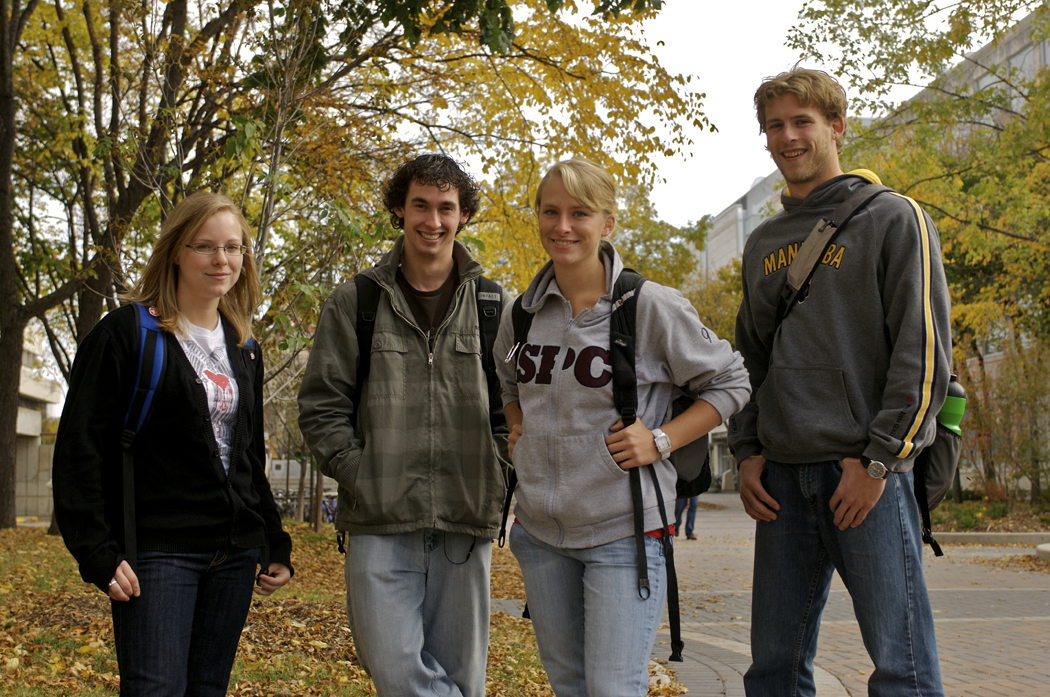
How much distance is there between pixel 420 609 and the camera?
312cm

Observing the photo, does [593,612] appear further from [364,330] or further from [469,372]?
[364,330]

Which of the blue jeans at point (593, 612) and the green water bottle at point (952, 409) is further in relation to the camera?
the green water bottle at point (952, 409)

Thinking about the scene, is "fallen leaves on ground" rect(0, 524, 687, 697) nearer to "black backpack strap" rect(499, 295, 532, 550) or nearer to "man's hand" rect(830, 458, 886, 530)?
"black backpack strap" rect(499, 295, 532, 550)

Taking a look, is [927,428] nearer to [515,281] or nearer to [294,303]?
[294,303]

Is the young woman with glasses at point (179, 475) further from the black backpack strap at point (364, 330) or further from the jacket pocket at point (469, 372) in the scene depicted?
the jacket pocket at point (469, 372)

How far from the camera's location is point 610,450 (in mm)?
2695

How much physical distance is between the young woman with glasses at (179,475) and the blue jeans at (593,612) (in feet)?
2.96

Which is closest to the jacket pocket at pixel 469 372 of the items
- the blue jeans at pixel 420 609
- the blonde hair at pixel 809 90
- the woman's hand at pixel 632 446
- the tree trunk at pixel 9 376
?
the blue jeans at pixel 420 609

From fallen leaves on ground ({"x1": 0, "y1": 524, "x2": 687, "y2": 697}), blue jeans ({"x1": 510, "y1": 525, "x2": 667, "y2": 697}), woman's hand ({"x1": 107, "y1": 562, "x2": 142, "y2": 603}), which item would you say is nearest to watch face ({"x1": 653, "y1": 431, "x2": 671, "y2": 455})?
blue jeans ({"x1": 510, "y1": 525, "x2": 667, "y2": 697})

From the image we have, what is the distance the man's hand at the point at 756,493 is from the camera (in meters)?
2.96

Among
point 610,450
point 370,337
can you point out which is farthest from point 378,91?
point 610,450

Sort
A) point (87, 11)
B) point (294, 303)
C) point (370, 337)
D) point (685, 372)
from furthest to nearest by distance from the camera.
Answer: point (87, 11)
point (294, 303)
point (370, 337)
point (685, 372)

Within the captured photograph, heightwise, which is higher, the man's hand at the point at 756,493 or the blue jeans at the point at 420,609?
the man's hand at the point at 756,493

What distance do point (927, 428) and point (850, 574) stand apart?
50cm
